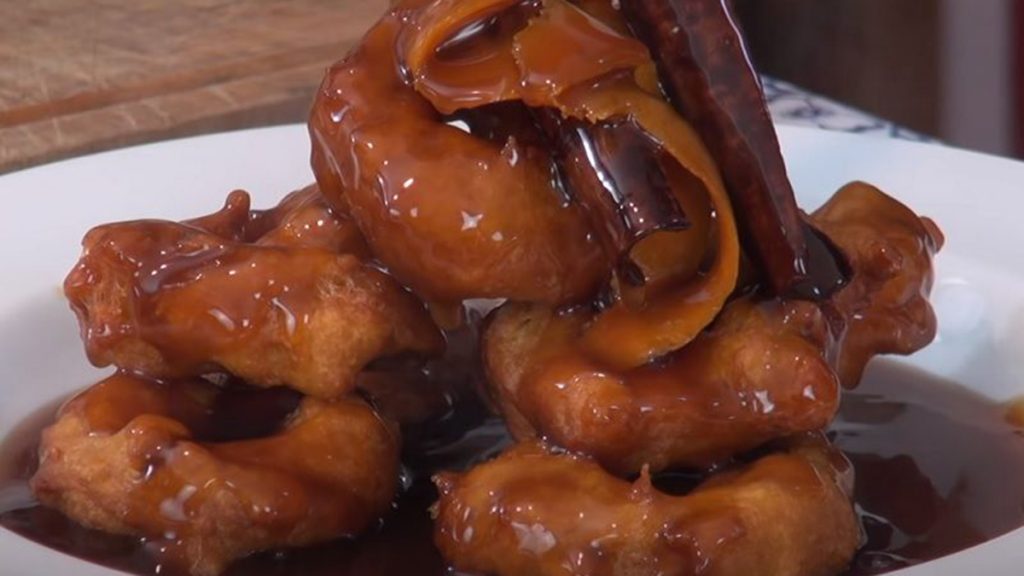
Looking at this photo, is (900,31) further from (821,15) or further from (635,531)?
(635,531)

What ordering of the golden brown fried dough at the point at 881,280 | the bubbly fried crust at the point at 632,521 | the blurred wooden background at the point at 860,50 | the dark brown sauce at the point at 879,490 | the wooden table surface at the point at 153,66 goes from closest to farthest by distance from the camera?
the bubbly fried crust at the point at 632,521, the dark brown sauce at the point at 879,490, the golden brown fried dough at the point at 881,280, the wooden table surface at the point at 153,66, the blurred wooden background at the point at 860,50

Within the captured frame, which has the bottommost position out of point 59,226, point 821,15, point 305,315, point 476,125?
point 821,15

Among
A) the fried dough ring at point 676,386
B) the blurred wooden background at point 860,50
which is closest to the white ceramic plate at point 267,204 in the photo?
the fried dough ring at point 676,386

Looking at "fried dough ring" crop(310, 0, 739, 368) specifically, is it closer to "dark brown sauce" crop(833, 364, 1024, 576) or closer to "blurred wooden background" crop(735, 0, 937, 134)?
"dark brown sauce" crop(833, 364, 1024, 576)

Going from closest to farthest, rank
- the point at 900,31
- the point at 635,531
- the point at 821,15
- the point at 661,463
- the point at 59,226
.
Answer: the point at 635,531
the point at 661,463
the point at 59,226
the point at 900,31
the point at 821,15

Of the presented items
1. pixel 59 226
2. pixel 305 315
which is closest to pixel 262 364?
pixel 305 315

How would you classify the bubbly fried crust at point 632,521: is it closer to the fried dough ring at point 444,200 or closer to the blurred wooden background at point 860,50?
the fried dough ring at point 444,200

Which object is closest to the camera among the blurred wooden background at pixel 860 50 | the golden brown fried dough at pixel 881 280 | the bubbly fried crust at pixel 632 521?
the bubbly fried crust at pixel 632 521

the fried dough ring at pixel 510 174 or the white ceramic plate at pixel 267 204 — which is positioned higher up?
the fried dough ring at pixel 510 174
